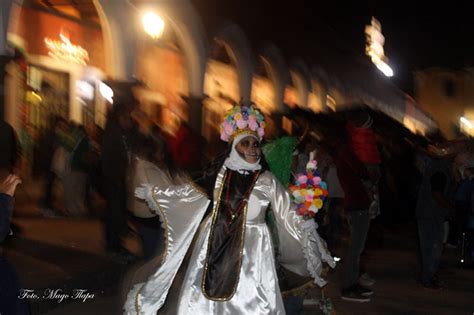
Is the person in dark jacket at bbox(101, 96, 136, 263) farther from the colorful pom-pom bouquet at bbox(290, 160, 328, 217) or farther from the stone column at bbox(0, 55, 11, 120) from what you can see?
the colorful pom-pom bouquet at bbox(290, 160, 328, 217)

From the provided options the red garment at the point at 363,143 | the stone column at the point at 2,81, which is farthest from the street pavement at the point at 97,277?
the stone column at the point at 2,81

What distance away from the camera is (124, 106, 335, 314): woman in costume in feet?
15.5

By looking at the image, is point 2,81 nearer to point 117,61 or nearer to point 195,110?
point 117,61

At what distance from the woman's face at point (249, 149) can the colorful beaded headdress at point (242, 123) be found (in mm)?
56

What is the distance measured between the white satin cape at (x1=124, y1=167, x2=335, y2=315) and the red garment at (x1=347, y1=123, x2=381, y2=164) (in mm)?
2609

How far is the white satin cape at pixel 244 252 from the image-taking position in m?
4.73

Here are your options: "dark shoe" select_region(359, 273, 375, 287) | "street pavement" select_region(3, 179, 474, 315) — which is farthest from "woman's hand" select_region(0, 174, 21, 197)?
"dark shoe" select_region(359, 273, 375, 287)

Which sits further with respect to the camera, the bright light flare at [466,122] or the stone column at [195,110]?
the bright light flare at [466,122]

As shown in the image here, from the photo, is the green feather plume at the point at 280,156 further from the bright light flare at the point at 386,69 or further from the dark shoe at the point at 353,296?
the bright light flare at the point at 386,69

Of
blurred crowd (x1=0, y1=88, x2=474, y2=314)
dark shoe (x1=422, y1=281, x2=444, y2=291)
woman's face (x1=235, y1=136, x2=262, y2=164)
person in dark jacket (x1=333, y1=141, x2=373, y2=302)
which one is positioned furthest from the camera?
dark shoe (x1=422, y1=281, x2=444, y2=291)

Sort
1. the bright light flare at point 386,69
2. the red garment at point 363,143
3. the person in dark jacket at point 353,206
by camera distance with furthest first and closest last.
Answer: the bright light flare at point 386,69
the red garment at point 363,143
the person in dark jacket at point 353,206

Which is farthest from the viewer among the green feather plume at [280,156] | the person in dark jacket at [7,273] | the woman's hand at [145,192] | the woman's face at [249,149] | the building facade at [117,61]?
the building facade at [117,61]

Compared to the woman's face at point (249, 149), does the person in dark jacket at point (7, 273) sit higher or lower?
lower

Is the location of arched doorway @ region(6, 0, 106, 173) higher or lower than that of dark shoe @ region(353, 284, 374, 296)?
higher
